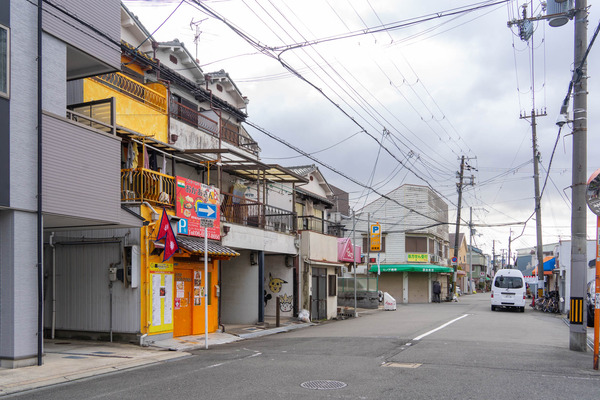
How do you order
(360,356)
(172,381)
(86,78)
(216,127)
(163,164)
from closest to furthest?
(172,381), (360,356), (86,78), (163,164), (216,127)

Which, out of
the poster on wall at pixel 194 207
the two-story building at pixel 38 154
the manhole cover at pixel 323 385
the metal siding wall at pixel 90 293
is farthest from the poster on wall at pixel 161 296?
the manhole cover at pixel 323 385

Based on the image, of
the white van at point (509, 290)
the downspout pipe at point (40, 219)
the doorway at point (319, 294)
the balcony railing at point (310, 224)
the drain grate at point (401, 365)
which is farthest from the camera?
the white van at point (509, 290)

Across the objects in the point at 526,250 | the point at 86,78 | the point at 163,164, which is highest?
the point at 86,78

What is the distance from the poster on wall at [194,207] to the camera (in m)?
15.5

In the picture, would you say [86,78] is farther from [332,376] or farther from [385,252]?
[385,252]

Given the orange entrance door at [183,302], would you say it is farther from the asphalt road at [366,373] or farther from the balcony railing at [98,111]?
the balcony railing at [98,111]

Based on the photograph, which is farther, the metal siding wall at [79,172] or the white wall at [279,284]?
the white wall at [279,284]

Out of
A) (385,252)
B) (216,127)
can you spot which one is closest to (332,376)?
(216,127)

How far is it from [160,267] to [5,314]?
4996mm

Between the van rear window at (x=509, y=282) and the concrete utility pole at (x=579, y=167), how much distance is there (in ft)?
58.0

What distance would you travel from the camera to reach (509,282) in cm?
3064

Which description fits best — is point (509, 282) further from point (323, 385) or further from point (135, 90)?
point (323, 385)

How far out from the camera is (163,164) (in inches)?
695

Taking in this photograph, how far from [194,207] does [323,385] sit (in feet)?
30.6
